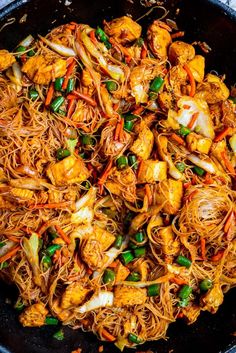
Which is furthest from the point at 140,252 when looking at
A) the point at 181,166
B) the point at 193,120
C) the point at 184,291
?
the point at 193,120

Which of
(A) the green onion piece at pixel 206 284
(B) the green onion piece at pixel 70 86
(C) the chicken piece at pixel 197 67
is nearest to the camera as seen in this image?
(B) the green onion piece at pixel 70 86

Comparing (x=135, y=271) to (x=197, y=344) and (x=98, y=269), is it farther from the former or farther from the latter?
(x=197, y=344)

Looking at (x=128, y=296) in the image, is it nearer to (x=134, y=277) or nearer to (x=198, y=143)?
(x=134, y=277)

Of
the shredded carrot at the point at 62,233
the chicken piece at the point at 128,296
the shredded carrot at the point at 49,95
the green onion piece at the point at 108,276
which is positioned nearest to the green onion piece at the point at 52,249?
the shredded carrot at the point at 62,233

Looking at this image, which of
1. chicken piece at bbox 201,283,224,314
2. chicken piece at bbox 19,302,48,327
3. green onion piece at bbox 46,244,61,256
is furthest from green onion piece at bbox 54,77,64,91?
chicken piece at bbox 201,283,224,314

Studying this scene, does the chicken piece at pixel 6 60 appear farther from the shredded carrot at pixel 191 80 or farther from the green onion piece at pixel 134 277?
the green onion piece at pixel 134 277

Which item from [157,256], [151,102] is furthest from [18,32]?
[157,256]
